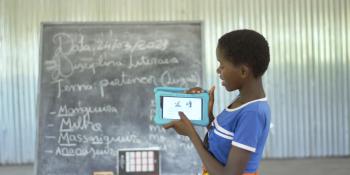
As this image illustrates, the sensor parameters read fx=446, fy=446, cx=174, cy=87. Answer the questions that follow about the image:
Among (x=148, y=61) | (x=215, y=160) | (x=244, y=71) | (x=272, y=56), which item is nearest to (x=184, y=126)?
(x=215, y=160)

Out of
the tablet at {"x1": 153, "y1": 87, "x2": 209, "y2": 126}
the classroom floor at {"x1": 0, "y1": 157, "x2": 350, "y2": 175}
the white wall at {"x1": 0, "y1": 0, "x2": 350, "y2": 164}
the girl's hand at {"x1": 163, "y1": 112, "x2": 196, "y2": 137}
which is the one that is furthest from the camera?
the white wall at {"x1": 0, "y1": 0, "x2": 350, "y2": 164}

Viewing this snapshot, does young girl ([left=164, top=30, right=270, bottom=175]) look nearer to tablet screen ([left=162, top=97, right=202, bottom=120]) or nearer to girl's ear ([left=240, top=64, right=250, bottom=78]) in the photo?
girl's ear ([left=240, top=64, right=250, bottom=78])

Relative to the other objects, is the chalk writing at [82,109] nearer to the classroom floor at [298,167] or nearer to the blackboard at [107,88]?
the blackboard at [107,88]

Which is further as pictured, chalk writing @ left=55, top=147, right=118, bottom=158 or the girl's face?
chalk writing @ left=55, top=147, right=118, bottom=158

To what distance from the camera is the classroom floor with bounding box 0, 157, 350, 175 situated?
5.27 metres

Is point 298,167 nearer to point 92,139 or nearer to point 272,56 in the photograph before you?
point 272,56

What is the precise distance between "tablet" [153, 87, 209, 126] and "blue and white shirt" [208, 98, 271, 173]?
0.18 m

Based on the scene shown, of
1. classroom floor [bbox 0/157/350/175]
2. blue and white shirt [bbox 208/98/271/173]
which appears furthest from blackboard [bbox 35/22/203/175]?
classroom floor [bbox 0/157/350/175]

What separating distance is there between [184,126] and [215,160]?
0.56 ft

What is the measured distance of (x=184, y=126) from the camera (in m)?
1.52

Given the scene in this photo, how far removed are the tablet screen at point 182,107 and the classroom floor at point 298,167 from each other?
12.4 ft

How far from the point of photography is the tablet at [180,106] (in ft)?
5.44

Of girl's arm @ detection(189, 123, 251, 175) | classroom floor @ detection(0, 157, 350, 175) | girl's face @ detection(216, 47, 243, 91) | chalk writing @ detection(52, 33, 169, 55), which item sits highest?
chalk writing @ detection(52, 33, 169, 55)

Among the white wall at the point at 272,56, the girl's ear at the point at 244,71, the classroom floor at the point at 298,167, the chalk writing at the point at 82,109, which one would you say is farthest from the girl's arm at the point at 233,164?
the white wall at the point at 272,56
